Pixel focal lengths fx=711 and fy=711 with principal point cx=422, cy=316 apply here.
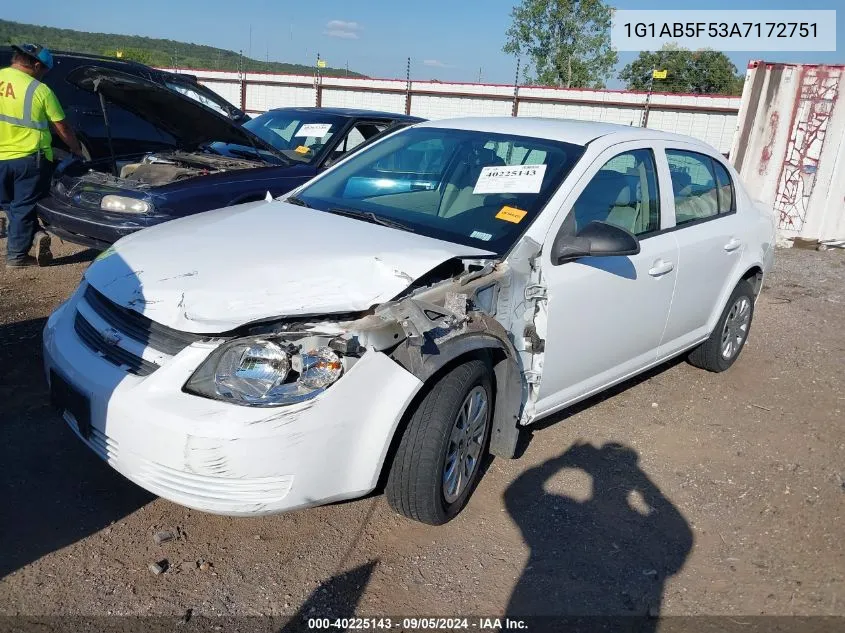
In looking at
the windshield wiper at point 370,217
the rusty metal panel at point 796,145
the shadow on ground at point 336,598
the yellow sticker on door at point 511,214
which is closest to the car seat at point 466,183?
the yellow sticker on door at point 511,214

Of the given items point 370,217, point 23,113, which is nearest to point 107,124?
point 23,113

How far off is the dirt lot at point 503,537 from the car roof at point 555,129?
164 centimetres

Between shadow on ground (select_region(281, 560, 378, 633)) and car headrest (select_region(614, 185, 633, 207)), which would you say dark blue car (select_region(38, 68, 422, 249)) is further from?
shadow on ground (select_region(281, 560, 378, 633))

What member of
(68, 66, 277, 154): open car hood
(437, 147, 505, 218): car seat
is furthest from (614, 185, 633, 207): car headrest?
(68, 66, 277, 154): open car hood

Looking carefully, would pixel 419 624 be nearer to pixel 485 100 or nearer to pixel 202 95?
pixel 202 95

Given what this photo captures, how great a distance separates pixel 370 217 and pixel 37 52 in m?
4.19

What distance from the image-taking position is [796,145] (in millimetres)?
10141

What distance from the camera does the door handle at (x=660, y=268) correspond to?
378 cm

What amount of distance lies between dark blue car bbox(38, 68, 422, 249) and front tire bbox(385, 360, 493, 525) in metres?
2.89

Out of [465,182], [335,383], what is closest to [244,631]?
[335,383]

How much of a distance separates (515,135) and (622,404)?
1878 millimetres

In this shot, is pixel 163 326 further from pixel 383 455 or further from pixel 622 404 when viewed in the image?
pixel 622 404

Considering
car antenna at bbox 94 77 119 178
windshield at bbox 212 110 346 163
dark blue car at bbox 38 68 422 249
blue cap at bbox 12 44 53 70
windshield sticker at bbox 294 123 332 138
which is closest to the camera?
dark blue car at bbox 38 68 422 249

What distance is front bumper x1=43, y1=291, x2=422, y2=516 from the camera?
2.39m
